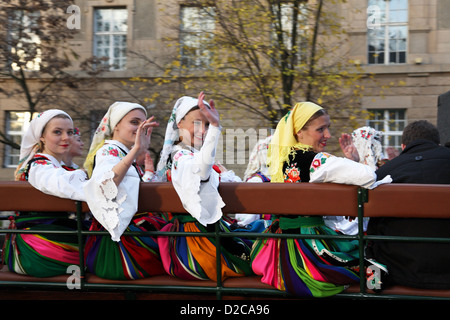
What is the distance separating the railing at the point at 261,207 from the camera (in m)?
2.44

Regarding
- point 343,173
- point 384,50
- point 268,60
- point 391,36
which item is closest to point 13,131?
point 268,60

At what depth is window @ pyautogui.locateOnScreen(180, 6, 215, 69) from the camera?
32.3ft

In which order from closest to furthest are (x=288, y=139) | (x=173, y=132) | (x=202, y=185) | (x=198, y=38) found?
(x=202, y=185) < (x=288, y=139) < (x=173, y=132) < (x=198, y=38)

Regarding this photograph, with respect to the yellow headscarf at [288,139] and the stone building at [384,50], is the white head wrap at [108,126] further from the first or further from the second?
the stone building at [384,50]

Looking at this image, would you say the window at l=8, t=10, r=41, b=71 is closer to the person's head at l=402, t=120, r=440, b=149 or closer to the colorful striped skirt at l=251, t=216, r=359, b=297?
the person's head at l=402, t=120, r=440, b=149

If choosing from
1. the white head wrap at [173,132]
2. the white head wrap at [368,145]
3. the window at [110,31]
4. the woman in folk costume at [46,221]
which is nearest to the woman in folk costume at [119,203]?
the woman in folk costume at [46,221]

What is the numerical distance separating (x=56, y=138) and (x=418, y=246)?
7.36ft

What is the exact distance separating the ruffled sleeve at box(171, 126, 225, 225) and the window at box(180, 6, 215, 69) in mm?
7251

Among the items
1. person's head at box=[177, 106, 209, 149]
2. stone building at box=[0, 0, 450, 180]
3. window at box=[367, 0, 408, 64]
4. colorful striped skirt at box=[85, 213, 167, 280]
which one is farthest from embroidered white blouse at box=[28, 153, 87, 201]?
window at box=[367, 0, 408, 64]

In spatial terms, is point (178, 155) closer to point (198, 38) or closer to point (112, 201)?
point (112, 201)

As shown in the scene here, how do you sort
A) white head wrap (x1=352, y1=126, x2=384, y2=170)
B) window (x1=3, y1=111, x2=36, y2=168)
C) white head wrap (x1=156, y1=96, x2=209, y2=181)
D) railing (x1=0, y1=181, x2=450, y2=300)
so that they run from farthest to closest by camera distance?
window (x1=3, y1=111, x2=36, y2=168)
white head wrap (x1=352, y1=126, x2=384, y2=170)
white head wrap (x1=156, y1=96, x2=209, y2=181)
railing (x1=0, y1=181, x2=450, y2=300)

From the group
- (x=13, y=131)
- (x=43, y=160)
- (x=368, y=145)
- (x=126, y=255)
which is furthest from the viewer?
(x=13, y=131)

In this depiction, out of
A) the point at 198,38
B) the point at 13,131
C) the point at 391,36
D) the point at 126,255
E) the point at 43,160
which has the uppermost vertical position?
the point at 391,36

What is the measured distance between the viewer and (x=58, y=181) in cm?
279
